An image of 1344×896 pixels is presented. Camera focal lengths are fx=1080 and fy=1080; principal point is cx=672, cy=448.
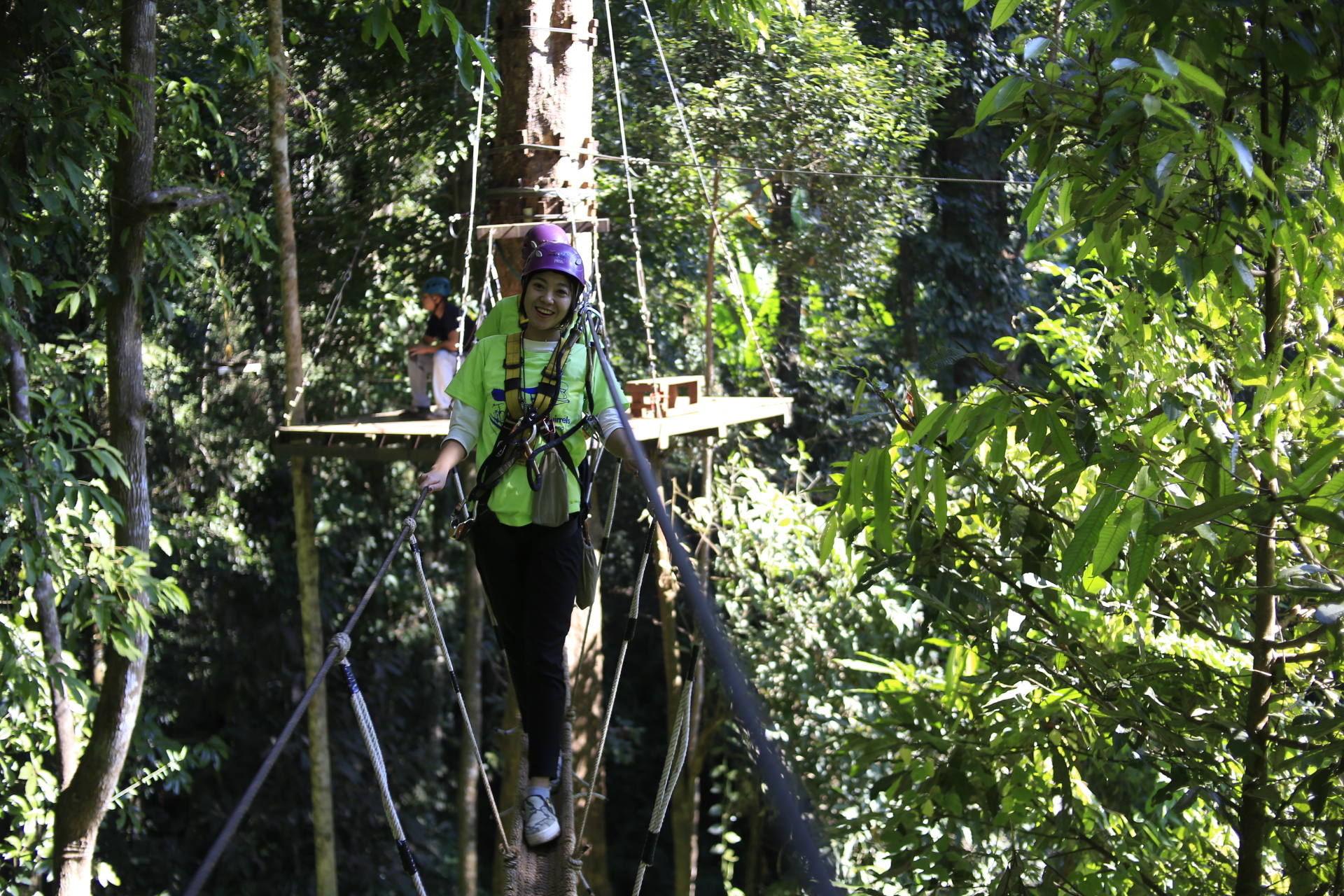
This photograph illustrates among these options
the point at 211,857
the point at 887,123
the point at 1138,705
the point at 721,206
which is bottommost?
the point at 1138,705

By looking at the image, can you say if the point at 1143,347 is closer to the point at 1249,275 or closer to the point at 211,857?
the point at 1249,275

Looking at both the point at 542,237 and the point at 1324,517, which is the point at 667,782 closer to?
the point at 542,237

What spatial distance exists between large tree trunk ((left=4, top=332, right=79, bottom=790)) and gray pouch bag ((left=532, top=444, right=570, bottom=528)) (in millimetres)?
1980

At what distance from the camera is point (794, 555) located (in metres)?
6.06

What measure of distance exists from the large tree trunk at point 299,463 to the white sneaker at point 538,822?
2.83m

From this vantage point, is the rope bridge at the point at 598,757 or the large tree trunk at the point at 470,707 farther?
the large tree trunk at the point at 470,707

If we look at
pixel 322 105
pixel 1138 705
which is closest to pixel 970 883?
pixel 1138 705

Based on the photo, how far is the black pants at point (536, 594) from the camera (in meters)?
2.22

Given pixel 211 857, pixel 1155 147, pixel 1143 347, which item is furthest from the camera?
pixel 1143 347

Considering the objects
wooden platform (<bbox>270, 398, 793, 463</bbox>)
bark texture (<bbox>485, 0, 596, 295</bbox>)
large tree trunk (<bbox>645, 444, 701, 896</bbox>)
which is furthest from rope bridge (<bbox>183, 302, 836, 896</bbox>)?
large tree trunk (<bbox>645, 444, 701, 896</bbox>)

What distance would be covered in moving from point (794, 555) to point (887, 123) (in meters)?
2.78

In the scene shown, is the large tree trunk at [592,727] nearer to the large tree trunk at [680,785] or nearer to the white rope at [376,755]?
the large tree trunk at [680,785]

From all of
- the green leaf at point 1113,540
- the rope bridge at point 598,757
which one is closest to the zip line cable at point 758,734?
the rope bridge at point 598,757

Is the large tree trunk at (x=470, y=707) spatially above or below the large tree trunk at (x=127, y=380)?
below
